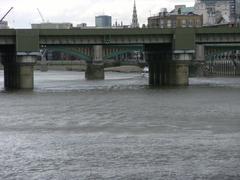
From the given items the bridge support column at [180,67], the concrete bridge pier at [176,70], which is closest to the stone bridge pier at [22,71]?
the concrete bridge pier at [176,70]

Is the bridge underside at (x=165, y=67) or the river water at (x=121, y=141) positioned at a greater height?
the bridge underside at (x=165, y=67)

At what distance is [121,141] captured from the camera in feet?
153

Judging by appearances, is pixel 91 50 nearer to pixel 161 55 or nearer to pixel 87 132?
pixel 161 55

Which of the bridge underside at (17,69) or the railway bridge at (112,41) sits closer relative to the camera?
the railway bridge at (112,41)

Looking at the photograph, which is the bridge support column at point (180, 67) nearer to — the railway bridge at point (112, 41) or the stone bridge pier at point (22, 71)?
the railway bridge at point (112, 41)

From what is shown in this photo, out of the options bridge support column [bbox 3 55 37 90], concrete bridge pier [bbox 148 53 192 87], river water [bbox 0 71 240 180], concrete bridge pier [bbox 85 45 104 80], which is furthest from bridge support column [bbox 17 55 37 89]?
concrete bridge pier [bbox 85 45 104 80]

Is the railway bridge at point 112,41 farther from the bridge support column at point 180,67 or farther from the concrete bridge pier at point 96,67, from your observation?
the concrete bridge pier at point 96,67

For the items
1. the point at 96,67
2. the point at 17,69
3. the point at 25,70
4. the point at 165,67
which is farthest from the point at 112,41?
the point at 96,67

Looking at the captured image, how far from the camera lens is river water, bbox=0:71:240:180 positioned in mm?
36031

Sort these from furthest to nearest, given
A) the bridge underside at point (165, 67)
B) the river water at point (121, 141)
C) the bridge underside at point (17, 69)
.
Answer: the bridge underside at point (165, 67) < the bridge underside at point (17, 69) < the river water at point (121, 141)

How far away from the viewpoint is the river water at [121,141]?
36031 mm

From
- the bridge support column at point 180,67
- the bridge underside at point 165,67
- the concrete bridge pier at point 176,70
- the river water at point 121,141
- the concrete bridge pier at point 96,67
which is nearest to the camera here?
the river water at point 121,141

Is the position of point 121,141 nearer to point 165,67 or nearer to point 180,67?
point 180,67

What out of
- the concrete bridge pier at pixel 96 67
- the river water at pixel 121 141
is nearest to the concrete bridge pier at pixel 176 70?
the river water at pixel 121 141
